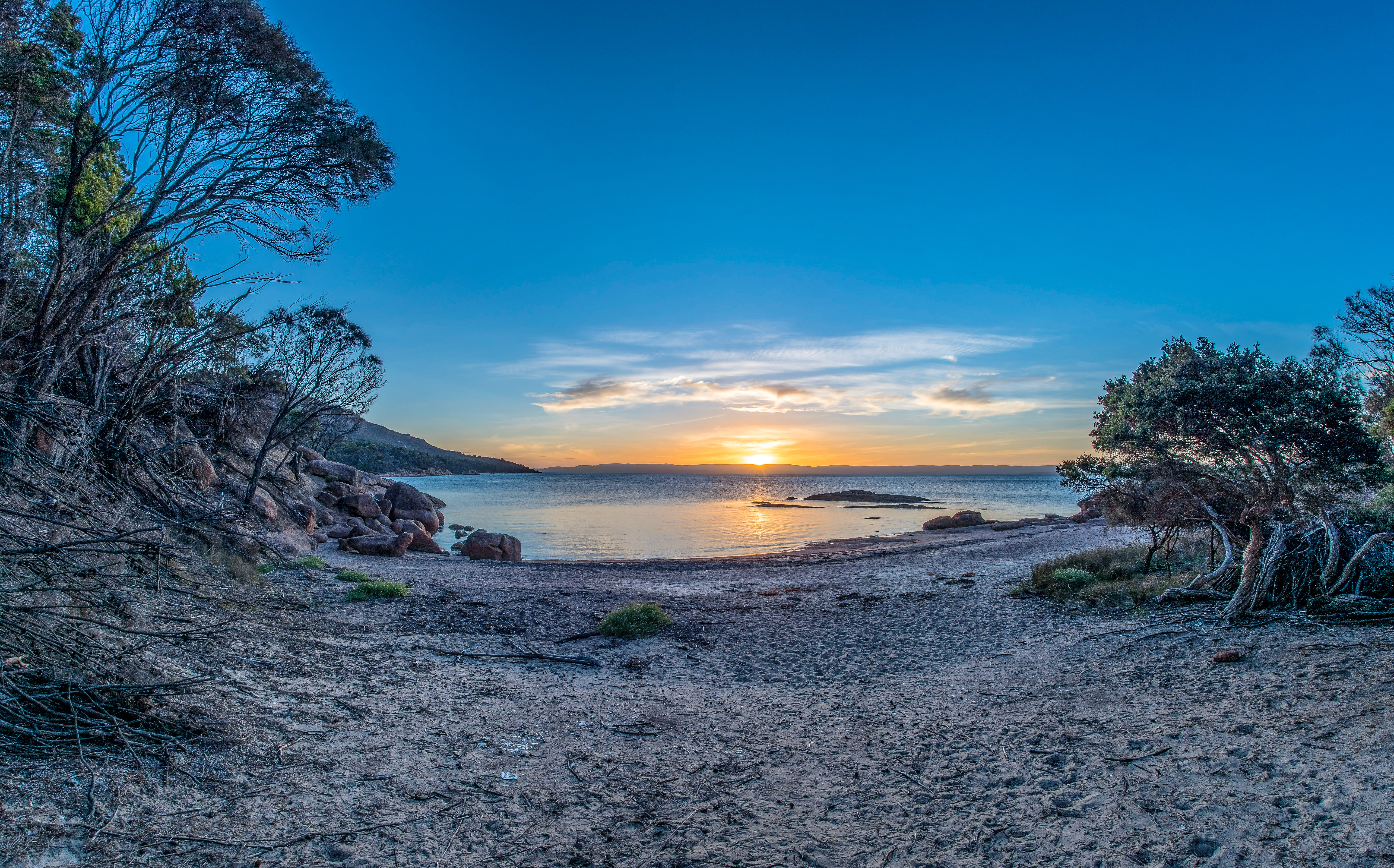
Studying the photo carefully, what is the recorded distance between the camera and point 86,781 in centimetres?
328

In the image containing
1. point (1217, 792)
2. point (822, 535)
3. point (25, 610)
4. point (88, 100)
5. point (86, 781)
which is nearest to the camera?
point (86, 781)

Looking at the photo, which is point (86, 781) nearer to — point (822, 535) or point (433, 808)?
point (433, 808)

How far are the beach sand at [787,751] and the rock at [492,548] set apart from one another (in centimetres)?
1332

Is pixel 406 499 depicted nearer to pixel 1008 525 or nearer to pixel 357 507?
pixel 357 507

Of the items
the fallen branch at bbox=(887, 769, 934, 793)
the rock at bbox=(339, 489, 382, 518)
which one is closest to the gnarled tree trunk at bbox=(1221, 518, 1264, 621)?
the fallen branch at bbox=(887, 769, 934, 793)

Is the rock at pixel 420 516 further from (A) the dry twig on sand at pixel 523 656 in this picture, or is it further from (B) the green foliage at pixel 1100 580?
(B) the green foliage at pixel 1100 580

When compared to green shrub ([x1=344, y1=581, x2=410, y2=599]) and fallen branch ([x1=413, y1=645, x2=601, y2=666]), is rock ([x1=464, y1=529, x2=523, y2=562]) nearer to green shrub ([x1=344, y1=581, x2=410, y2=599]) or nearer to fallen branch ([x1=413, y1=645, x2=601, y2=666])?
green shrub ([x1=344, y1=581, x2=410, y2=599])

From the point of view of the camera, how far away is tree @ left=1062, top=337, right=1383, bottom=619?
8523mm

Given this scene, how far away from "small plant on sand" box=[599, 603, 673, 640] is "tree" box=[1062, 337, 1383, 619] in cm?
761

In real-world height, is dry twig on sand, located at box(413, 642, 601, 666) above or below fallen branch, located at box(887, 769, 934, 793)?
below

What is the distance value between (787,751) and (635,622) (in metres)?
4.55

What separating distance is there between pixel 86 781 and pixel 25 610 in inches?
42.3

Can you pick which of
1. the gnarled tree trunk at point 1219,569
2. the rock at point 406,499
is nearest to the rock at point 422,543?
the rock at point 406,499

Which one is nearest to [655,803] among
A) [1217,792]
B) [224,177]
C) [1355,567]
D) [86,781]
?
[86,781]
